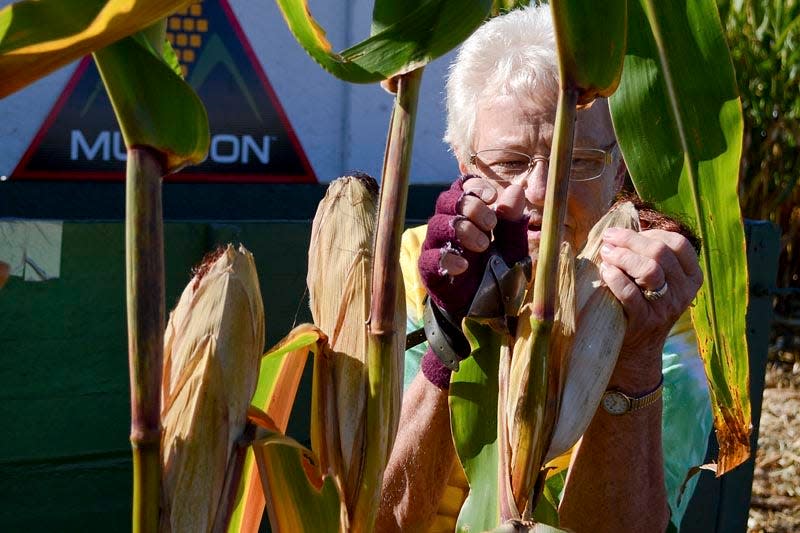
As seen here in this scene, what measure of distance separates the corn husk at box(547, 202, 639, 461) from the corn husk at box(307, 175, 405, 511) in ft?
0.29

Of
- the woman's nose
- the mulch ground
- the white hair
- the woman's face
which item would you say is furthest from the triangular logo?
the woman's nose

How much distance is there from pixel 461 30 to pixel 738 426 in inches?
11.2

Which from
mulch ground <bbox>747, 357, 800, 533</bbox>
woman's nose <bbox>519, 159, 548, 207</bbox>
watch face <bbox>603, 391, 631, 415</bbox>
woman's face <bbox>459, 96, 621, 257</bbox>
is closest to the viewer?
watch face <bbox>603, 391, 631, 415</bbox>

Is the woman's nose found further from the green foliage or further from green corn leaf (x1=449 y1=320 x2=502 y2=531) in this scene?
the green foliage

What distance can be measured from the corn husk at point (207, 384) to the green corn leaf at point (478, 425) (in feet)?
0.50

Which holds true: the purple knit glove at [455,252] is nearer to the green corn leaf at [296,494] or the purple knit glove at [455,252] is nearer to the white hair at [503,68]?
the green corn leaf at [296,494]

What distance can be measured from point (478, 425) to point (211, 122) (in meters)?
3.67

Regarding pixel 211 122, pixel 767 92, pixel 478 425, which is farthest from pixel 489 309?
pixel 767 92

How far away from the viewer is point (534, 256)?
3.67 ft

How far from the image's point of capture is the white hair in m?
1.21

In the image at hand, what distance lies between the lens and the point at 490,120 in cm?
126

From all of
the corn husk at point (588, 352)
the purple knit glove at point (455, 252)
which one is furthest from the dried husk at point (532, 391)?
the purple knit glove at point (455, 252)

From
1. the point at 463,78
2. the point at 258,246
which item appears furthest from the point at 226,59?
the point at 463,78

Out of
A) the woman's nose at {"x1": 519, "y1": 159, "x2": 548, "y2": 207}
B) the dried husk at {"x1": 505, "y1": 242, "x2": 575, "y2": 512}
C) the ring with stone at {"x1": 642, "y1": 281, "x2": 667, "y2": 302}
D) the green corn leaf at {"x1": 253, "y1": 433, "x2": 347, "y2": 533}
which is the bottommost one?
the green corn leaf at {"x1": 253, "y1": 433, "x2": 347, "y2": 533}
